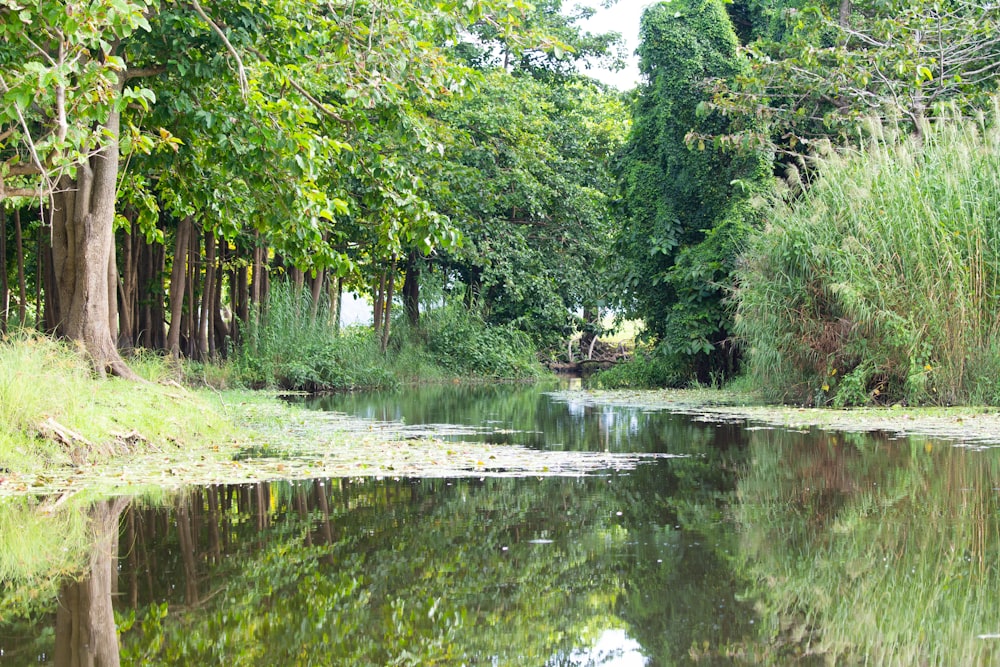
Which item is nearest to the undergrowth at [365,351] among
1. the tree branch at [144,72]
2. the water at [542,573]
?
the tree branch at [144,72]

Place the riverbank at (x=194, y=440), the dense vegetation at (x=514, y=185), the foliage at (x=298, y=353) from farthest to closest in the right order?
the foliage at (x=298, y=353) < the dense vegetation at (x=514, y=185) < the riverbank at (x=194, y=440)

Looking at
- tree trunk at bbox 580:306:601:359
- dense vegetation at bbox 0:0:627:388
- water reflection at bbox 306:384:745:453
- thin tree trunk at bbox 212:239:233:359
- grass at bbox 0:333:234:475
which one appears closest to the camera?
grass at bbox 0:333:234:475

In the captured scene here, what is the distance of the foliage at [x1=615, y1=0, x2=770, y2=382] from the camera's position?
18.2m

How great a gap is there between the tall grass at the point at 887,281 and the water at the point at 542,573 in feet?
18.3

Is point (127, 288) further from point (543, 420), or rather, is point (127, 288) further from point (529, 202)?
point (529, 202)

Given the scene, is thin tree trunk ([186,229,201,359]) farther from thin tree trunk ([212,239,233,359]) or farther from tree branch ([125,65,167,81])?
tree branch ([125,65,167,81])

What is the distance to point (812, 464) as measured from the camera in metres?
7.51

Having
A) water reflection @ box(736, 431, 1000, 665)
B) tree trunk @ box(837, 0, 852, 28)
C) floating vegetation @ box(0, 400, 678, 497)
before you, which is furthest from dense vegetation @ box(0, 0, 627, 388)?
tree trunk @ box(837, 0, 852, 28)

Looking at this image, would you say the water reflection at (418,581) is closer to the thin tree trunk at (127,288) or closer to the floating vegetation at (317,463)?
the floating vegetation at (317,463)

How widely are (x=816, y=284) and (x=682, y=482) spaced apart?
24.4 feet

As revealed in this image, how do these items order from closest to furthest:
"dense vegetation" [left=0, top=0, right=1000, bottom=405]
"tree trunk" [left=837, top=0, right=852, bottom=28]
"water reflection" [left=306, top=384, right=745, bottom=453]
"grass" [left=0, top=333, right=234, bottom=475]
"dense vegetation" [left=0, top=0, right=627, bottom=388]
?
"grass" [left=0, top=333, right=234, bottom=475]
"water reflection" [left=306, top=384, right=745, bottom=453]
"dense vegetation" [left=0, top=0, right=627, bottom=388]
"dense vegetation" [left=0, top=0, right=1000, bottom=405]
"tree trunk" [left=837, top=0, right=852, bottom=28]

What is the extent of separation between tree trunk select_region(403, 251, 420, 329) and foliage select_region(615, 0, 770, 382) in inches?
366

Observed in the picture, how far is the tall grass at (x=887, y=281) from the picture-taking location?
1227cm

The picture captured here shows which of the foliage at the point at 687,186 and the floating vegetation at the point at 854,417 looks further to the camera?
the foliage at the point at 687,186
